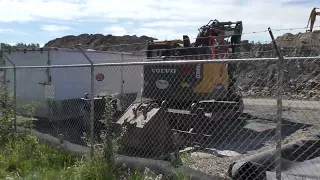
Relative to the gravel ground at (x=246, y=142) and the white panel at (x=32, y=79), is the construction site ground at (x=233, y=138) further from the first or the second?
the white panel at (x=32, y=79)

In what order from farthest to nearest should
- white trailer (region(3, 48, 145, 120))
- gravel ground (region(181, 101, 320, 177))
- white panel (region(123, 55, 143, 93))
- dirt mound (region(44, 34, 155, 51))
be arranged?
1. dirt mound (region(44, 34, 155, 51))
2. white panel (region(123, 55, 143, 93))
3. white trailer (region(3, 48, 145, 120))
4. gravel ground (region(181, 101, 320, 177))

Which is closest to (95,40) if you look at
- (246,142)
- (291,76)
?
(291,76)

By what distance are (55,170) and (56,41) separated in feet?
151

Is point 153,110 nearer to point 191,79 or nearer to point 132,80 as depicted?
point 191,79

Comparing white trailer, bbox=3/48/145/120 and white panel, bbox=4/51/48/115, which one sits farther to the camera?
white panel, bbox=4/51/48/115

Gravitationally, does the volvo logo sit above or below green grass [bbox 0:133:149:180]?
above

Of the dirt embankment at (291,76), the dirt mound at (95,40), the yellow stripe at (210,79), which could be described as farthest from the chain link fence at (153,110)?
the dirt mound at (95,40)

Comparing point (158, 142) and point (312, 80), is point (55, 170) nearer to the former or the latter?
point (158, 142)

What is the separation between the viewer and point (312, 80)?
90.0ft

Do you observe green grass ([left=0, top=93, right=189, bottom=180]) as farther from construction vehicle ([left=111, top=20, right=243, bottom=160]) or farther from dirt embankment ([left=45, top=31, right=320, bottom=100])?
dirt embankment ([left=45, top=31, right=320, bottom=100])

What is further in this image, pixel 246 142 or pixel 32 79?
pixel 32 79

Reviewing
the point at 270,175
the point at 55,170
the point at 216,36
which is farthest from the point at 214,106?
the point at 270,175

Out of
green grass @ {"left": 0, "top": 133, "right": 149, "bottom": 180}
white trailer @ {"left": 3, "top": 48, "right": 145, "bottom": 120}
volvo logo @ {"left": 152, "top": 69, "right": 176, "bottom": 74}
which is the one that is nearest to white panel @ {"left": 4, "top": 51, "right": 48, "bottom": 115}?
white trailer @ {"left": 3, "top": 48, "right": 145, "bottom": 120}

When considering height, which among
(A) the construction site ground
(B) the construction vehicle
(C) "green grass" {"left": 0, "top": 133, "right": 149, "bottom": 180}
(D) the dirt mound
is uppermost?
(D) the dirt mound
